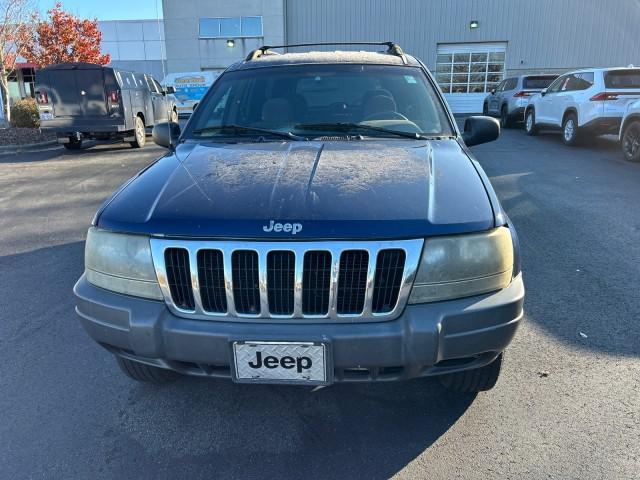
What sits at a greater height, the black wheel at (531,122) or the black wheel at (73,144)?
the black wheel at (531,122)

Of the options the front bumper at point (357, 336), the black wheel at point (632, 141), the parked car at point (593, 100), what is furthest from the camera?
the parked car at point (593, 100)

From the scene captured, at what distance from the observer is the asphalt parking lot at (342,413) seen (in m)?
2.26

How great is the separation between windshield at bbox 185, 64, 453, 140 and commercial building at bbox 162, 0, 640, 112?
75.2 feet

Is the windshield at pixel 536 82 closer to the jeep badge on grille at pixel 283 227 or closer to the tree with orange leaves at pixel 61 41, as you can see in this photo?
the jeep badge on grille at pixel 283 227

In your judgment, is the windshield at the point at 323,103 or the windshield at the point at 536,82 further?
the windshield at the point at 536,82

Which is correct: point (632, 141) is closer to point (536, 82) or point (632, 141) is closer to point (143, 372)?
point (536, 82)

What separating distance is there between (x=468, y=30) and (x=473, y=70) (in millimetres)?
1970

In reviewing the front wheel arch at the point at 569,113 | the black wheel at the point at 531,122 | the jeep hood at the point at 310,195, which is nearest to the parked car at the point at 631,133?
the front wheel arch at the point at 569,113

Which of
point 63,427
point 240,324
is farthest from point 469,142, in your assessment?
point 63,427

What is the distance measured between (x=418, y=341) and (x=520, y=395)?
1.10 m

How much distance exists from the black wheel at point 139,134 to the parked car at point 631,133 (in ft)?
35.1

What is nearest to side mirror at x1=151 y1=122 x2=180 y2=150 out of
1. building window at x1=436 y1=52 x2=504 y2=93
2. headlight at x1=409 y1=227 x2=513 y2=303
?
headlight at x1=409 y1=227 x2=513 y2=303

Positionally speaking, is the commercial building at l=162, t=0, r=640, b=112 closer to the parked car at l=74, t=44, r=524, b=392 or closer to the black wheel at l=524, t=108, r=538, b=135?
the black wheel at l=524, t=108, r=538, b=135

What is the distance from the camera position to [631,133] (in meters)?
9.20
